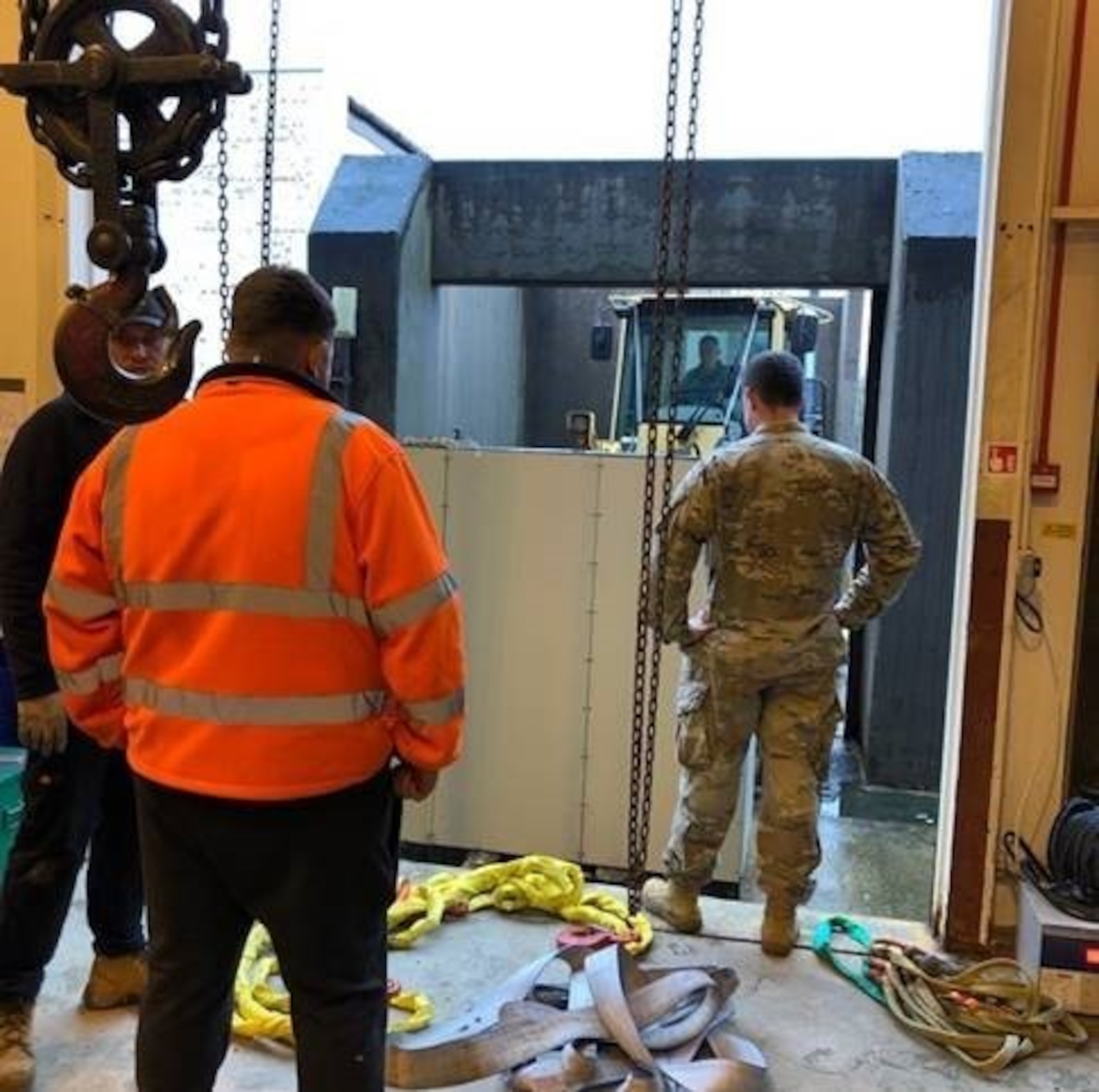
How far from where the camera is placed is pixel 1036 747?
3.02m

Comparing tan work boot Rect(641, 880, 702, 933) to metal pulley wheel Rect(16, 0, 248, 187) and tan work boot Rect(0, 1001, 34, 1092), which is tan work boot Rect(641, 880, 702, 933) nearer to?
tan work boot Rect(0, 1001, 34, 1092)

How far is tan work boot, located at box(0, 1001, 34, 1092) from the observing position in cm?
225

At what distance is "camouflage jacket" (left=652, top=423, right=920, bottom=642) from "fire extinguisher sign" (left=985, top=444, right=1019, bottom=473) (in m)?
0.26

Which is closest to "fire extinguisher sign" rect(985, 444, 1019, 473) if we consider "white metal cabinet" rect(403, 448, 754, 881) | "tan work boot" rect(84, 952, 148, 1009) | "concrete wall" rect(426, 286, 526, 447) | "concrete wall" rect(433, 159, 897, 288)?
"white metal cabinet" rect(403, 448, 754, 881)

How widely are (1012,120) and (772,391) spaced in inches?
34.9

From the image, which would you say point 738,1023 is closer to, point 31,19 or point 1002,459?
point 1002,459

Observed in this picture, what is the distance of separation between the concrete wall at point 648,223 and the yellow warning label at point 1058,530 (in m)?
4.07

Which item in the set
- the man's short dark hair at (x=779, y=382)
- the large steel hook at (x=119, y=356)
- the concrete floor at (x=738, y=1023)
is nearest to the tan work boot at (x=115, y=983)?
the concrete floor at (x=738, y=1023)

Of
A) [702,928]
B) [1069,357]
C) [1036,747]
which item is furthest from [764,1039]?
[1069,357]

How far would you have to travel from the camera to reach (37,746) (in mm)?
2256

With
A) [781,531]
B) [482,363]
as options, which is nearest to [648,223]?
[482,363]

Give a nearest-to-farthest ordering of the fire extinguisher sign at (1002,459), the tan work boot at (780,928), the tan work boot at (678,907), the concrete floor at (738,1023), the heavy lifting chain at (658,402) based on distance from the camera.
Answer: the concrete floor at (738,1023)
the heavy lifting chain at (658,402)
the fire extinguisher sign at (1002,459)
the tan work boot at (780,928)
the tan work boot at (678,907)

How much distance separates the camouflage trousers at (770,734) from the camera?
3.02 metres

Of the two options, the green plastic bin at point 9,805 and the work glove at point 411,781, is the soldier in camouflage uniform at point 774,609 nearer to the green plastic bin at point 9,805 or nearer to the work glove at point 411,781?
the work glove at point 411,781
